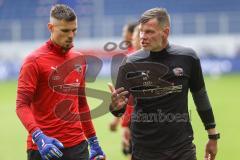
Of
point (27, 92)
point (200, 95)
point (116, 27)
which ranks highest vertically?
point (27, 92)

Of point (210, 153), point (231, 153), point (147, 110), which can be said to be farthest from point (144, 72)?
point (231, 153)

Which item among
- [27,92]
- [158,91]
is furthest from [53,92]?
[158,91]

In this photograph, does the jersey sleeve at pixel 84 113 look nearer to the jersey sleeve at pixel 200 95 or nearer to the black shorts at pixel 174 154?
the black shorts at pixel 174 154

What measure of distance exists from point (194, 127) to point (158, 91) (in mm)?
10261

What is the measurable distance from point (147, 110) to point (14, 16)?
35.9 metres

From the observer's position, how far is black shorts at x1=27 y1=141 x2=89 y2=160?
7.21m

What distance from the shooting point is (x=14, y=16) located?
41.9 metres

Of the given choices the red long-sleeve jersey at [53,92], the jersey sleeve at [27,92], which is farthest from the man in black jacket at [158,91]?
the jersey sleeve at [27,92]

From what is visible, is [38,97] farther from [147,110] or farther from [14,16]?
[14,16]

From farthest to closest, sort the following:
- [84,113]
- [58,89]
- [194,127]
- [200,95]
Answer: [194,127]
[84,113]
[58,89]
[200,95]

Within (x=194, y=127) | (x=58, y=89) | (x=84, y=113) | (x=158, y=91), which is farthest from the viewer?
(x=194, y=127)

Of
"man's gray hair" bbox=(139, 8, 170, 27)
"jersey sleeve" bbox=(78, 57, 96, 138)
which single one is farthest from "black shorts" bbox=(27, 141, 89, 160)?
"man's gray hair" bbox=(139, 8, 170, 27)

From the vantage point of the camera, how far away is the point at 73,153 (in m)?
7.35

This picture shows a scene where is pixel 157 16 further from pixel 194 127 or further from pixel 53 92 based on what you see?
pixel 194 127
